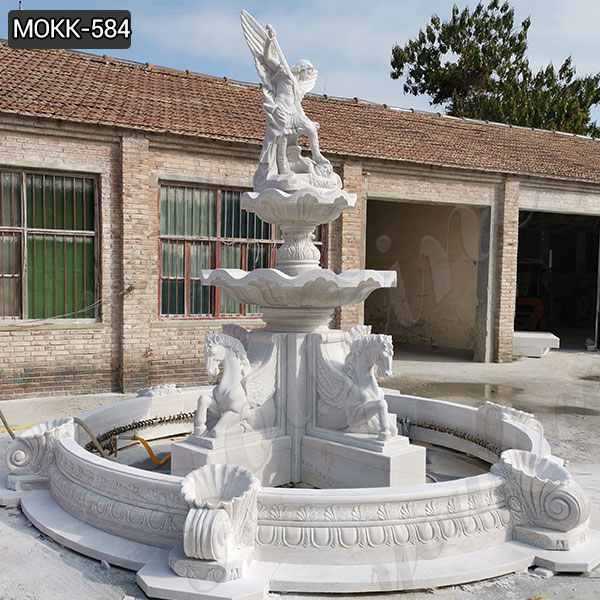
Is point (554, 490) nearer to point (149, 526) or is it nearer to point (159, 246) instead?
point (149, 526)

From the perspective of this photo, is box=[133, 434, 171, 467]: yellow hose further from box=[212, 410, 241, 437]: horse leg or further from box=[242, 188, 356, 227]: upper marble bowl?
box=[242, 188, 356, 227]: upper marble bowl

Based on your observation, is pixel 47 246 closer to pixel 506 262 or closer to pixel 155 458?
pixel 155 458

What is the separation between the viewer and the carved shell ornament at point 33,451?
5.28 metres

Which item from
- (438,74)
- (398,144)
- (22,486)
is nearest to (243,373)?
(22,486)

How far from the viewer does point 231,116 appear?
12422 mm

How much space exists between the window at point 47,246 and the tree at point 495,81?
22747mm

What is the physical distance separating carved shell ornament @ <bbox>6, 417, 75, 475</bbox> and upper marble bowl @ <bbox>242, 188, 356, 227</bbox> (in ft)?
8.17

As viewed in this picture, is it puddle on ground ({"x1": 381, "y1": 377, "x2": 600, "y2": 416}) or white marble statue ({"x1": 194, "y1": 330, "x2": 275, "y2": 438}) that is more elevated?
white marble statue ({"x1": 194, "y1": 330, "x2": 275, "y2": 438})

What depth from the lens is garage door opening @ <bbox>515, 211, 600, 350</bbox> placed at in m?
22.3

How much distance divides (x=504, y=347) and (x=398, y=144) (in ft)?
17.1

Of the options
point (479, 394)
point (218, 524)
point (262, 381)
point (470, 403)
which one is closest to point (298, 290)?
point (262, 381)

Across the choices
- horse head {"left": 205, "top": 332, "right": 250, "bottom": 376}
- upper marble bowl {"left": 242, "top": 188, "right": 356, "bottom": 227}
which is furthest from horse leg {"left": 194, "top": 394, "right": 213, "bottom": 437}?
upper marble bowl {"left": 242, "top": 188, "right": 356, "bottom": 227}

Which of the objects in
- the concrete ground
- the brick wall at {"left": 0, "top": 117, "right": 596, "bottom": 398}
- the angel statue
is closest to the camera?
the concrete ground

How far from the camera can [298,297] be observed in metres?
5.32
